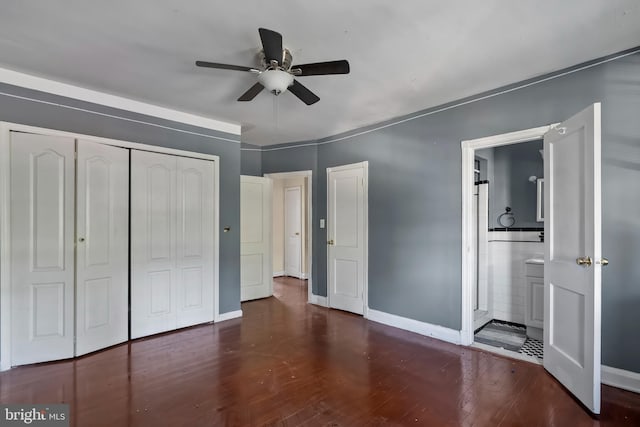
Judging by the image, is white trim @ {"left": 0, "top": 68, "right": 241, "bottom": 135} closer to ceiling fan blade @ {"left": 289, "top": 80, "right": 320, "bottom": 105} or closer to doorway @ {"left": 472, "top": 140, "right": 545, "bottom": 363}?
ceiling fan blade @ {"left": 289, "top": 80, "right": 320, "bottom": 105}

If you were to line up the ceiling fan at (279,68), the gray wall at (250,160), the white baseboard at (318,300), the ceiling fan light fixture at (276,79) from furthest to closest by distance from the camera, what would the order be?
the gray wall at (250,160), the white baseboard at (318,300), the ceiling fan light fixture at (276,79), the ceiling fan at (279,68)

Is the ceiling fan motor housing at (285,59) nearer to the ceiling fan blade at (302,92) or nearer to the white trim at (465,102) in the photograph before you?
the ceiling fan blade at (302,92)

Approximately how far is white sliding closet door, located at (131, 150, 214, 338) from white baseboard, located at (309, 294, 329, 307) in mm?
1630

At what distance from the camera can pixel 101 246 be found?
3.24 meters

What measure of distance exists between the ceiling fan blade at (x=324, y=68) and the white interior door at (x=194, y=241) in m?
2.25

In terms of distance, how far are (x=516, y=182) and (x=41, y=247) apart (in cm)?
554

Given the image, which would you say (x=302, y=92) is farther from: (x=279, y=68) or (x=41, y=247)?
(x=41, y=247)

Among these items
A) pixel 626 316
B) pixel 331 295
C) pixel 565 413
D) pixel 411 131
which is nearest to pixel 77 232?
pixel 331 295

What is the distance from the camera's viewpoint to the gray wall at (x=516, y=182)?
166 inches

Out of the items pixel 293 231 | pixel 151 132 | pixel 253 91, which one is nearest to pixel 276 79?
pixel 253 91

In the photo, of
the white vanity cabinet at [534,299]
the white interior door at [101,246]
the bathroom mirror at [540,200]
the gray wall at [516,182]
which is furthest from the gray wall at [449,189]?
the white interior door at [101,246]

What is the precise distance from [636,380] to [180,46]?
4.33 m

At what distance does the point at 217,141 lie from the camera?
14.0ft

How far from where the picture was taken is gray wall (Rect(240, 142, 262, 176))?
5.43m
